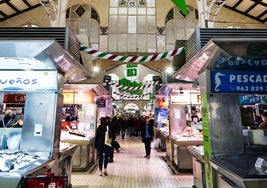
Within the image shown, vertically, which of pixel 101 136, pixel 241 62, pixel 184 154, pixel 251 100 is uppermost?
pixel 241 62

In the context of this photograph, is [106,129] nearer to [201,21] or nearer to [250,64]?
[250,64]

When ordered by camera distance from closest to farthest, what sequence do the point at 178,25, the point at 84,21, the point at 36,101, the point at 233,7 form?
1. the point at 36,101
2. the point at 233,7
3. the point at 178,25
4. the point at 84,21

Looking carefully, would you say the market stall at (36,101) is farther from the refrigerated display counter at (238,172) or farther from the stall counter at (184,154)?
the stall counter at (184,154)

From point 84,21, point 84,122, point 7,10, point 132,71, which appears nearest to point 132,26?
point 84,21

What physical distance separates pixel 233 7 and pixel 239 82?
54.1 feet

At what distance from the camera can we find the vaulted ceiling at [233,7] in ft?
51.1

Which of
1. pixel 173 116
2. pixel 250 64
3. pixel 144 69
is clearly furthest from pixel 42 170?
pixel 144 69

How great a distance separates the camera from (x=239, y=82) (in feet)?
11.4

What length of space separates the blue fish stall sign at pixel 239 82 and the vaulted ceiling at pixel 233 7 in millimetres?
14052

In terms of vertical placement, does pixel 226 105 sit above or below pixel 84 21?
below

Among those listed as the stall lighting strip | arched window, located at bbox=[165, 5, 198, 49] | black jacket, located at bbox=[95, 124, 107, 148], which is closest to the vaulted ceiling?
arched window, located at bbox=[165, 5, 198, 49]

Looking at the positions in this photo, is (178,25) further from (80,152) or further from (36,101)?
(36,101)

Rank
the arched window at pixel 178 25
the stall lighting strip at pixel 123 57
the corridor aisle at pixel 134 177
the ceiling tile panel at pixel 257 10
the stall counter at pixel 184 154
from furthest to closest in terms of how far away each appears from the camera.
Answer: the arched window at pixel 178 25
the ceiling tile panel at pixel 257 10
the stall counter at pixel 184 154
the corridor aisle at pixel 134 177
the stall lighting strip at pixel 123 57

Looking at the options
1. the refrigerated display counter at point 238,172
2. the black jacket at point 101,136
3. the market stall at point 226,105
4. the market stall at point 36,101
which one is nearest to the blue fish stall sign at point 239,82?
the market stall at point 226,105
